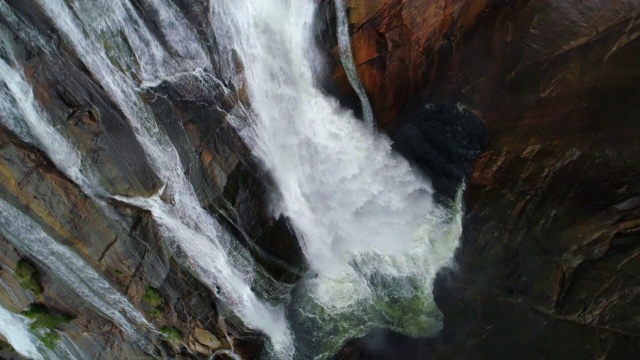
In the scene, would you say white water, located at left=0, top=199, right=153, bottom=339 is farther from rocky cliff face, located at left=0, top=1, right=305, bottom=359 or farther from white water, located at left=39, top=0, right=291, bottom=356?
white water, located at left=39, top=0, right=291, bottom=356

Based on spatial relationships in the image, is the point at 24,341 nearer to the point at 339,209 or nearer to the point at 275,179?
the point at 275,179

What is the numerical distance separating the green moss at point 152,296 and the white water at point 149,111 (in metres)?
0.83

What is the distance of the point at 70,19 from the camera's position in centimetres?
707

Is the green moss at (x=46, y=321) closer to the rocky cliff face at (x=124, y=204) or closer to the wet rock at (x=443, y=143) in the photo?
the rocky cliff face at (x=124, y=204)

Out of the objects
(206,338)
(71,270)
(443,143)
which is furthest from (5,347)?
(443,143)

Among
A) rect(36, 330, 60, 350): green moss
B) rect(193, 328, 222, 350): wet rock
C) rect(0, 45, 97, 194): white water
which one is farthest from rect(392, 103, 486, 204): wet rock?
rect(36, 330, 60, 350): green moss

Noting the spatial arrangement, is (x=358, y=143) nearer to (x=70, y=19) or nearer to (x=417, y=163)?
(x=417, y=163)

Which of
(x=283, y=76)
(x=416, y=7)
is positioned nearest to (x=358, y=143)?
(x=283, y=76)

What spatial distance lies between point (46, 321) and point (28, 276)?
3.94 ft

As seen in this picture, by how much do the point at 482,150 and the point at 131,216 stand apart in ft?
24.5

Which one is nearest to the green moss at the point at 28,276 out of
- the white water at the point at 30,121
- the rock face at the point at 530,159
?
the white water at the point at 30,121

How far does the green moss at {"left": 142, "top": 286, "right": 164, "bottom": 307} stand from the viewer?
29.9ft

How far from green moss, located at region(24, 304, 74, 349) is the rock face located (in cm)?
624

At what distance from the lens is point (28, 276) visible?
8500 millimetres
